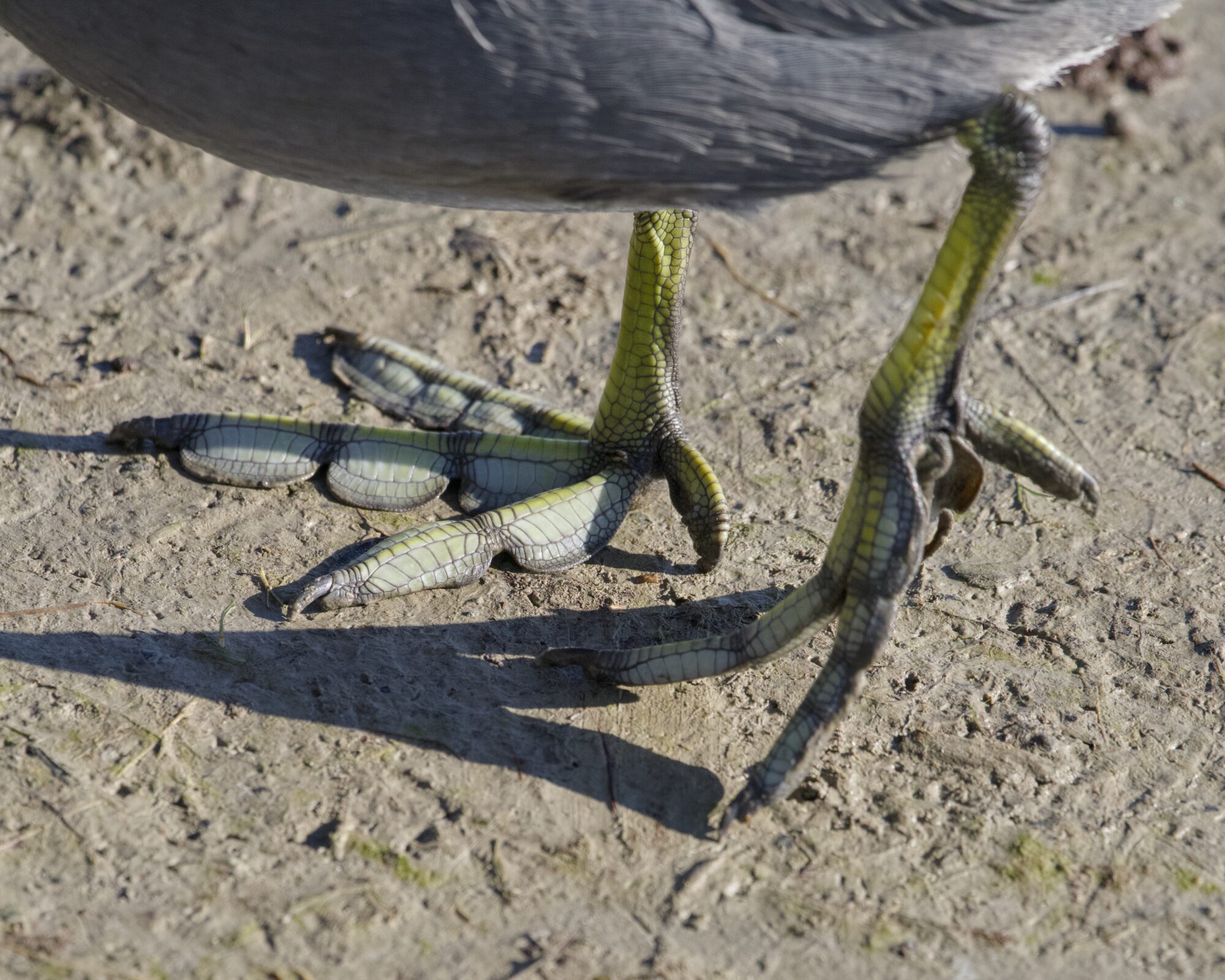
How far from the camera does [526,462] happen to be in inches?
141

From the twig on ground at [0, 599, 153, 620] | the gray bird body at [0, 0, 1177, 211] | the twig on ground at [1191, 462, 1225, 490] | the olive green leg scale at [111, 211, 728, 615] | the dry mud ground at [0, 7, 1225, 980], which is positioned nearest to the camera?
the gray bird body at [0, 0, 1177, 211]

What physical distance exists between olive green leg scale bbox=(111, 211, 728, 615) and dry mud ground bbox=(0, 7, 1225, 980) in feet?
0.28

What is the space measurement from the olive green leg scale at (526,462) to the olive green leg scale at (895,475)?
0.52m

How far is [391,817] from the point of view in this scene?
2.61 metres

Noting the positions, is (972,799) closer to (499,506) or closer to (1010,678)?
(1010,678)

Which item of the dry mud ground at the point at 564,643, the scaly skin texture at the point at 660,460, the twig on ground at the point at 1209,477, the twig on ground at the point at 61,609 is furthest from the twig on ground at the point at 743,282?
the twig on ground at the point at 61,609

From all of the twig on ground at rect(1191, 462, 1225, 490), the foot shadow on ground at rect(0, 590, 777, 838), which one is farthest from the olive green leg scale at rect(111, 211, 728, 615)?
the twig on ground at rect(1191, 462, 1225, 490)

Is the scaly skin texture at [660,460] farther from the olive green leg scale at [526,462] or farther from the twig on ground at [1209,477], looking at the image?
the twig on ground at [1209,477]

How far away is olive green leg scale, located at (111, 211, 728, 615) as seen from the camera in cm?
327

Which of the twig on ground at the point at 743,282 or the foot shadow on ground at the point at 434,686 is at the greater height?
the twig on ground at the point at 743,282

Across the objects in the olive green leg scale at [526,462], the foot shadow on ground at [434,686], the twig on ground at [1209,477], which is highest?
the twig on ground at [1209,477]

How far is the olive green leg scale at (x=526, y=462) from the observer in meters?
3.27

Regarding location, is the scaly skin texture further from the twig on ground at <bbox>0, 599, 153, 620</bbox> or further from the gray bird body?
the twig on ground at <bbox>0, 599, 153, 620</bbox>


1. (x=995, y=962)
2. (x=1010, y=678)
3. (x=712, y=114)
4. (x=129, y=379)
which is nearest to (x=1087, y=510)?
(x=1010, y=678)
